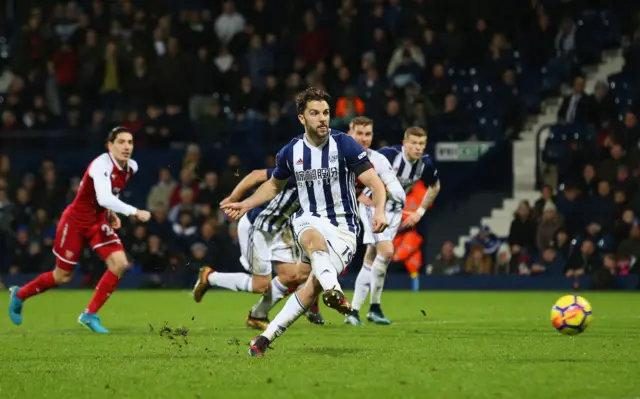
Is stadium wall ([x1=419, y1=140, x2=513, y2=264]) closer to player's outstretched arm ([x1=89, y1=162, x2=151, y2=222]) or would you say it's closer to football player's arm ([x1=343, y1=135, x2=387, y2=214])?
player's outstretched arm ([x1=89, y1=162, x2=151, y2=222])

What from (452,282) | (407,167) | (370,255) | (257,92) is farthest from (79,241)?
(257,92)

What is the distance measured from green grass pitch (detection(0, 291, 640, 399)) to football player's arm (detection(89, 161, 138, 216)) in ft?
4.00

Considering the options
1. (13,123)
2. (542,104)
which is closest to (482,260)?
A: (542,104)

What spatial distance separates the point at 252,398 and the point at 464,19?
16075 millimetres

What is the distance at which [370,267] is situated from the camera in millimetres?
13180

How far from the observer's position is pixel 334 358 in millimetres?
8898

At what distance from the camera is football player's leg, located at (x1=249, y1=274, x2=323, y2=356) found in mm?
8844

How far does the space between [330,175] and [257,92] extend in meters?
12.7

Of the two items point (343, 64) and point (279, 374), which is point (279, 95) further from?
point (279, 374)

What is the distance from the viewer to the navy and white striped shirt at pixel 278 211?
11.7 metres

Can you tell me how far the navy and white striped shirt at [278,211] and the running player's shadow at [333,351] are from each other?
7.14 ft

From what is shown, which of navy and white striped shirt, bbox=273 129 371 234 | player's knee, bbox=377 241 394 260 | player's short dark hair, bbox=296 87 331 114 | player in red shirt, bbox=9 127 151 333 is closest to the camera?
player's short dark hair, bbox=296 87 331 114

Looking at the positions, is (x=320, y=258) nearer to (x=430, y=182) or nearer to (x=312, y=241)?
(x=312, y=241)

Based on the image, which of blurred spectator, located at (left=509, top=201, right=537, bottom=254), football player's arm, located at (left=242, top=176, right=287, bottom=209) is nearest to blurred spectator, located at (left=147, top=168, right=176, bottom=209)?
blurred spectator, located at (left=509, top=201, right=537, bottom=254)
